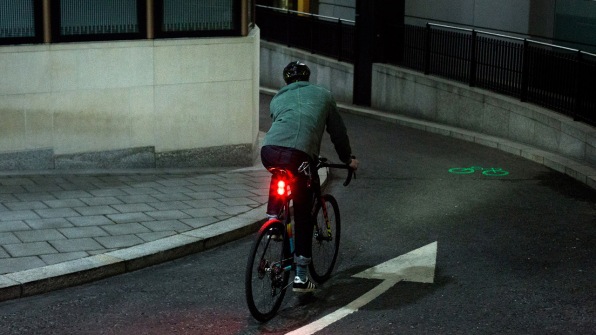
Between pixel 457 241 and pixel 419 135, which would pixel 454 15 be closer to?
pixel 419 135

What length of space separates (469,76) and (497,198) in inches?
233

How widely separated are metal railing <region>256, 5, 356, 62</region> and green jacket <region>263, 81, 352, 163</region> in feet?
41.5

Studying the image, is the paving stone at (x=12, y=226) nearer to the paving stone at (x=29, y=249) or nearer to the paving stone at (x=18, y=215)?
the paving stone at (x=18, y=215)

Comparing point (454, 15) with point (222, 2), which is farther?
point (454, 15)

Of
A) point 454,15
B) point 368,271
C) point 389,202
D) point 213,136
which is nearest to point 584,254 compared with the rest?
point 368,271

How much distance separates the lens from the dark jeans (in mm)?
7117

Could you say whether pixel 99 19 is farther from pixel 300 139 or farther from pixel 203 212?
pixel 300 139

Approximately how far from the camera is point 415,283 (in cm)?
796

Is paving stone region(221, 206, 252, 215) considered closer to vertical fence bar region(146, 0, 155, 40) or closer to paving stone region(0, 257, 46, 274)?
paving stone region(0, 257, 46, 274)

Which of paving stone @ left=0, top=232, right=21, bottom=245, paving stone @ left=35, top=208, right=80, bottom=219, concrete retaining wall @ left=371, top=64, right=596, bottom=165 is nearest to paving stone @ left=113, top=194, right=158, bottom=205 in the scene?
paving stone @ left=35, top=208, right=80, bottom=219

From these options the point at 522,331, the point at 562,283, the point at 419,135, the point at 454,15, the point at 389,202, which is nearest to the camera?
the point at 522,331

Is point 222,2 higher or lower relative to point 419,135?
higher

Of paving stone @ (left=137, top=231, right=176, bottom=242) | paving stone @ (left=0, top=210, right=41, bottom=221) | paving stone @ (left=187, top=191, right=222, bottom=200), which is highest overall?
paving stone @ (left=0, top=210, right=41, bottom=221)

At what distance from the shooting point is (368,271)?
8.33 metres
